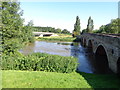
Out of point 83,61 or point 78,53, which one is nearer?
point 83,61

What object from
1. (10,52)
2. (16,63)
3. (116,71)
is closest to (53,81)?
(16,63)

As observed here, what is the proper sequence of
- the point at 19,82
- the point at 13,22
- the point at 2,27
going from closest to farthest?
1. the point at 19,82
2. the point at 2,27
3. the point at 13,22

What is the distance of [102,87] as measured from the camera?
23.1 ft

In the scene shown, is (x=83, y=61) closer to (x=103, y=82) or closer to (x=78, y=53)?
(x=78, y=53)

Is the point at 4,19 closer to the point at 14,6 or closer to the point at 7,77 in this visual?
the point at 14,6

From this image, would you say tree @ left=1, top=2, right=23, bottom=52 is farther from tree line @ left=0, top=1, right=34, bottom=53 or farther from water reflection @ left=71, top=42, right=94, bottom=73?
water reflection @ left=71, top=42, right=94, bottom=73

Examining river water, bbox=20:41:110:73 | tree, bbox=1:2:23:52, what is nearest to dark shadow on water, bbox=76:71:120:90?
river water, bbox=20:41:110:73

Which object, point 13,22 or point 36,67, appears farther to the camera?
point 13,22

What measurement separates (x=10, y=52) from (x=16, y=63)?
11.0 feet

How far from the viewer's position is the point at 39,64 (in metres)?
9.50

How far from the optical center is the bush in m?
9.40

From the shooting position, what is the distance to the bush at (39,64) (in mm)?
9398

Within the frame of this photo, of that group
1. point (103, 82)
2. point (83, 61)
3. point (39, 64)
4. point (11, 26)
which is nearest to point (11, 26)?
point (11, 26)

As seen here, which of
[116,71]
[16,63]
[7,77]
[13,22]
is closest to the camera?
[7,77]
